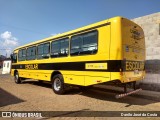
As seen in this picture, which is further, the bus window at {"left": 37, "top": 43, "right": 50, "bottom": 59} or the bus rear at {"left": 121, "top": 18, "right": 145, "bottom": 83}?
the bus window at {"left": 37, "top": 43, "right": 50, "bottom": 59}

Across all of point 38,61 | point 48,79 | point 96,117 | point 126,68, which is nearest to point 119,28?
point 126,68

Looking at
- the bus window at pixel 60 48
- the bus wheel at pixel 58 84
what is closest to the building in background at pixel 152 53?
the bus wheel at pixel 58 84

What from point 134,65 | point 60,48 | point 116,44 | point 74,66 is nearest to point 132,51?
point 134,65

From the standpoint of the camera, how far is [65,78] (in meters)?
10.5

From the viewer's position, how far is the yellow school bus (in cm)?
791

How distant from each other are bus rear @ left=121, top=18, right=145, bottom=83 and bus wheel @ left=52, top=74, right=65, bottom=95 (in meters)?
3.69

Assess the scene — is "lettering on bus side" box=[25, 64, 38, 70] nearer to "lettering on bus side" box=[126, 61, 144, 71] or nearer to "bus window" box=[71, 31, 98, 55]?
"bus window" box=[71, 31, 98, 55]

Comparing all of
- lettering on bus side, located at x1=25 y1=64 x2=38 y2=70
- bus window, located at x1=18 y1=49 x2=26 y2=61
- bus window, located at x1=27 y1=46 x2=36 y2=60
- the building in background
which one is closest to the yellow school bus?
lettering on bus side, located at x1=25 y1=64 x2=38 y2=70

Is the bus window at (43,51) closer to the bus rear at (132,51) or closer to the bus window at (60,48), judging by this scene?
the bus window at (60,48)

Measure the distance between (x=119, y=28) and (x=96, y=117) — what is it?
11.0 feet

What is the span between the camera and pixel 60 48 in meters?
11.0

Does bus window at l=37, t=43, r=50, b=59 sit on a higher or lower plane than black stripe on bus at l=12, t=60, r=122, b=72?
higher

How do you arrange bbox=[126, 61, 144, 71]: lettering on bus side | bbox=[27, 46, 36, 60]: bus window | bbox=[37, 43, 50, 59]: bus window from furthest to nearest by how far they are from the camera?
bbox=[27, 46, 36, 60]: bus window < bbox=[37, 43, 50, 59]: bus window < bbox=[126, 61, 144, 71]: lettering on bus side

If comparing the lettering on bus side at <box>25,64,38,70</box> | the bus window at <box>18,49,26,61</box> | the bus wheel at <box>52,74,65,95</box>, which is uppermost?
the bus window at <box>18,49,26,61</box>
